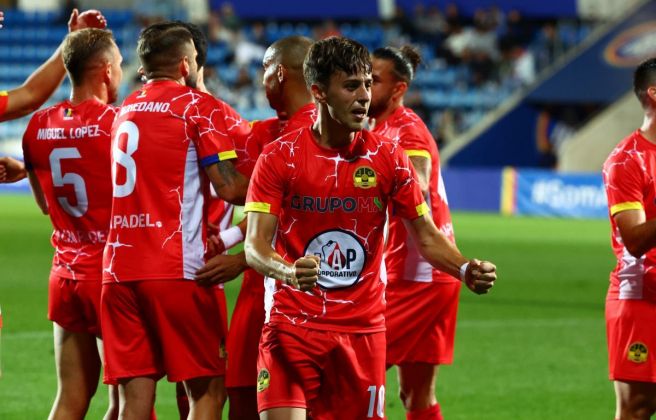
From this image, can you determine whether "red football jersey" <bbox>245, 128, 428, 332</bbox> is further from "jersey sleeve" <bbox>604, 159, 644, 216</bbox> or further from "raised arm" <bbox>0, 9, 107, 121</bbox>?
"raised arm" <bbox>0, 9, 107, 121</bbox>

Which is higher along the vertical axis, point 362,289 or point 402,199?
point 402,199

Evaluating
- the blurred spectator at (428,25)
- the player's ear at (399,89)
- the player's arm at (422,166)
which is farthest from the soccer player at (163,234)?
the blurred spectator at (428,25)

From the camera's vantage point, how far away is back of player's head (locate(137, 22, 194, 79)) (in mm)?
5590

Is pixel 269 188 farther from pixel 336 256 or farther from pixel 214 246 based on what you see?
pixel 214 246

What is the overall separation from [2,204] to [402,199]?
2509cm

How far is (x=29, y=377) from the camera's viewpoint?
359 inches

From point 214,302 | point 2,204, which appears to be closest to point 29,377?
point 214,302

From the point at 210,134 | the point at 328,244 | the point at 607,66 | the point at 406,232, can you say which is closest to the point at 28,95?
the point at 210,134

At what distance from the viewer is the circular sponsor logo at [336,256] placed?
5.07 meters

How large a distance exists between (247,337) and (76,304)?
909 mm

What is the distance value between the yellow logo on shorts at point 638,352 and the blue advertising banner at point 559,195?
21.4 m

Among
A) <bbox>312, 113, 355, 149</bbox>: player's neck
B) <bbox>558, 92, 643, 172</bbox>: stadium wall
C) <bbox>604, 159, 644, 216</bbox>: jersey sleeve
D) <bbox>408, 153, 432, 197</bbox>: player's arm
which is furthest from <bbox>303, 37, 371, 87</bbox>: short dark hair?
<bbox>558, 92, 643, 172</bbox>: stadium wall

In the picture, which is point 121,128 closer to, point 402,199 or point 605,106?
point 402,199

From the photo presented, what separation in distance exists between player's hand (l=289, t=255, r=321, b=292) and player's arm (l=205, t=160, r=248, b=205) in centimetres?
87
